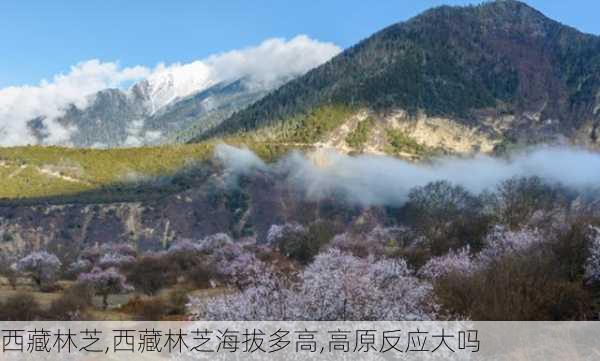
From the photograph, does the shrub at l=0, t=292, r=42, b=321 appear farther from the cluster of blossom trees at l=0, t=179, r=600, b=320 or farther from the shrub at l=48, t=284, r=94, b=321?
the cluster of blossom trees at l=0, t=179, r=600, b=320

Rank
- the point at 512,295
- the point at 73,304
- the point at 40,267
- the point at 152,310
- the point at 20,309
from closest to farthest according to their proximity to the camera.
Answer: the point at 512,295 < the point at 20,309 < the point at 73,304 < the point at 152,310 < the point at 40,267

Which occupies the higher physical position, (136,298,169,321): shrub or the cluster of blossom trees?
the cluster of blossom trees

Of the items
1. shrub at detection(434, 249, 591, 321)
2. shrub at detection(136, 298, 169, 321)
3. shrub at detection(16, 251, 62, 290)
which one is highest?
shrub at detection(16, 251, 62, 290)

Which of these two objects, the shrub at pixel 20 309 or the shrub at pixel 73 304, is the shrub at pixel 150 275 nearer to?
the shrub at pixel 73 304

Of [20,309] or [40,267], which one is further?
[40,267]

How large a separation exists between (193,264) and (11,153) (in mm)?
126095

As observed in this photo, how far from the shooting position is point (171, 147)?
167125 millimetres

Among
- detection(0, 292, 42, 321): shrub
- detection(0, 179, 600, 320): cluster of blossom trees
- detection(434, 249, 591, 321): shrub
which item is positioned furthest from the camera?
detection(0, 292, 42, 321): shrub

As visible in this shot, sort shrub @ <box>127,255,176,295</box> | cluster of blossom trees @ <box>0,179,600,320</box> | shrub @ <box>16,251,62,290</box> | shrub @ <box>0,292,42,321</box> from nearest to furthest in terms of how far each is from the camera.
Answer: cluster of blossom trees @ <box>0,179,600,320</box>
shrub @ <box>0,292,42,321</box>
shrub @ <box>127,255,176,295</box>
shrub @ <box>16,251,62,290</box>

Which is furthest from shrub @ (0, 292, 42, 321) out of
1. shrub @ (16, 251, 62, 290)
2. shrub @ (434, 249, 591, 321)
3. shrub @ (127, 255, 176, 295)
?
shrub @ (434, 249, 591, 321)

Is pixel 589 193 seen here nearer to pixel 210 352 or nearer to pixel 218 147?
pixel 218 147

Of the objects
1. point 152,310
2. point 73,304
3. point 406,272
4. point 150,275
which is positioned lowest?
point 152,310

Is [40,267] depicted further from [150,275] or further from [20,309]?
[20,309]

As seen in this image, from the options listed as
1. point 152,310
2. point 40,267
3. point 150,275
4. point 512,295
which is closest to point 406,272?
point 512,295
